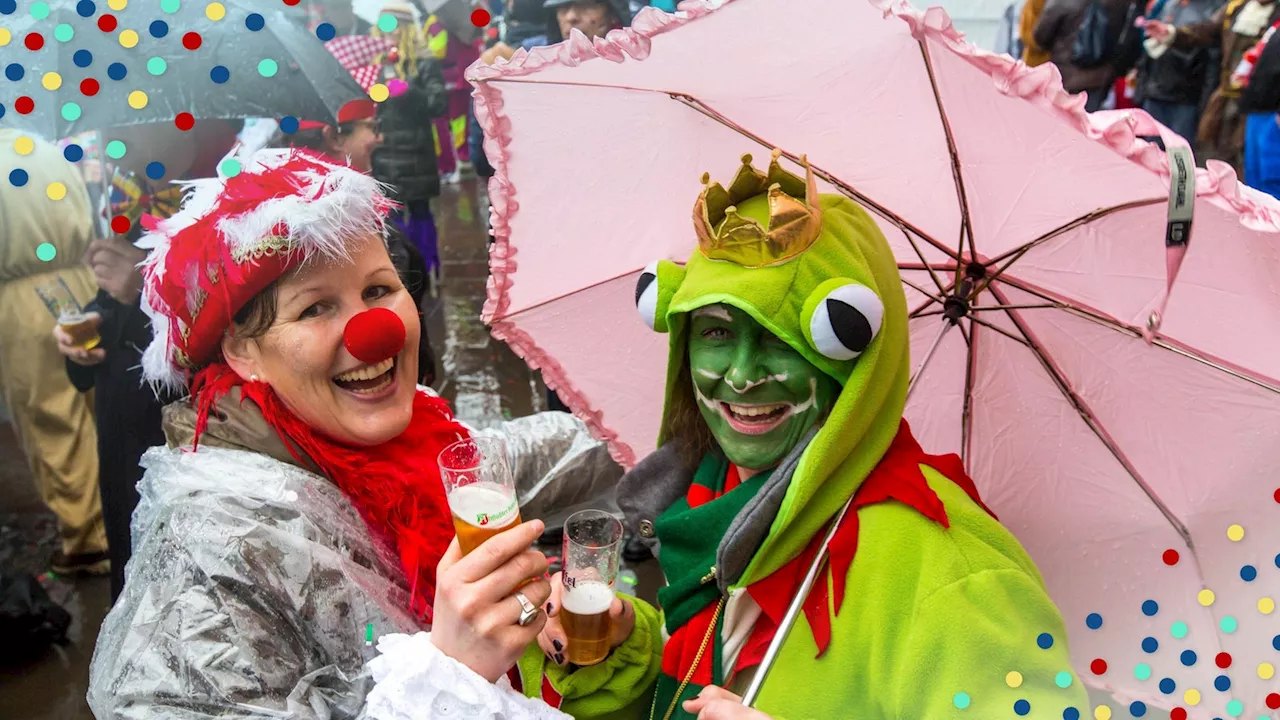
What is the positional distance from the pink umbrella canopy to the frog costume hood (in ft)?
0.90

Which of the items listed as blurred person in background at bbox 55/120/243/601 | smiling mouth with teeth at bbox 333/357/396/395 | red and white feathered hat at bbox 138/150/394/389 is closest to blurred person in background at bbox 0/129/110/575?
blurred person in background at bbox 55/120/243/601

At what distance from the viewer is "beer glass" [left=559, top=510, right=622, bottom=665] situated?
1.57 m

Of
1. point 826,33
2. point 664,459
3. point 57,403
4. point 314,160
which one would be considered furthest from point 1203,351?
point 57,403

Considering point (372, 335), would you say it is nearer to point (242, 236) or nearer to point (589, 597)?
point (242, 236)

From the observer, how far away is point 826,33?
1596mm

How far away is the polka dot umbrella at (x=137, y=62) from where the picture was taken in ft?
5.26

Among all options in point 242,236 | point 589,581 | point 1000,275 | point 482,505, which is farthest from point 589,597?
point 1000,275

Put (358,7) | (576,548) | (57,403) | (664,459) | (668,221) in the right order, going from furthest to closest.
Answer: (57,403) → (358,7) → (668,221) → (664,459) → (576,548)

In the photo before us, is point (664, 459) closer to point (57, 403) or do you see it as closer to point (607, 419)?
point (607, 419)

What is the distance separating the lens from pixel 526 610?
149 cm

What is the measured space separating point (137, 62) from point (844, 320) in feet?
4.69

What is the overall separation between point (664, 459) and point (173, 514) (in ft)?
2.94

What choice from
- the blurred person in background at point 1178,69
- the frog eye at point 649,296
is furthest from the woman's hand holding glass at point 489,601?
the blurred person in background at point 1178,69

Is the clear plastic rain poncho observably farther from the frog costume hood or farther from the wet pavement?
the wet pavement
